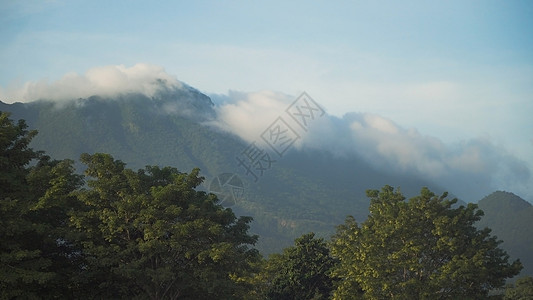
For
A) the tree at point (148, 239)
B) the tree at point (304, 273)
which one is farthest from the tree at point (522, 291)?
the tree at point (148, 239)

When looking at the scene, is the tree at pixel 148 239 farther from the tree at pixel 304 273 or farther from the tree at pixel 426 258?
the tree at pixel 304 273

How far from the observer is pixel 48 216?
74.9ft

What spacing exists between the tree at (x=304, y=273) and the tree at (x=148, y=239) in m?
11.5

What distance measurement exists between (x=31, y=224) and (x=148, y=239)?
583cm

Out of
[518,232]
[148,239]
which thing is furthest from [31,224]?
[518,232]

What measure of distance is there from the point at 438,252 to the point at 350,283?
16.6 feet

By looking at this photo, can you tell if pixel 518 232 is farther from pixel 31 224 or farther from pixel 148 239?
pixel 31 224

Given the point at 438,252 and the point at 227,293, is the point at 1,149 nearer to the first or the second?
the point at 227,293

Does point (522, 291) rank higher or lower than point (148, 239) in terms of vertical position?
higher

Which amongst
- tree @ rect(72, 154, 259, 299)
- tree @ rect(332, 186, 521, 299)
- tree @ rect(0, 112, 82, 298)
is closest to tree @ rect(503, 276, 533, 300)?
tree @ rect(332, 186, 521, 299)

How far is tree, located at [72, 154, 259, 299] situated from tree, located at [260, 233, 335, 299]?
11.5 metres

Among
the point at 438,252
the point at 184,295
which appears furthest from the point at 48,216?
the point at 438,252

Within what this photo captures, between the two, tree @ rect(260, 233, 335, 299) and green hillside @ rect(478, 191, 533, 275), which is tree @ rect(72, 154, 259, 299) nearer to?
tree @ rect(260, 233, 335, 299)

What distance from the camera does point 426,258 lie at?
98.8 feet
